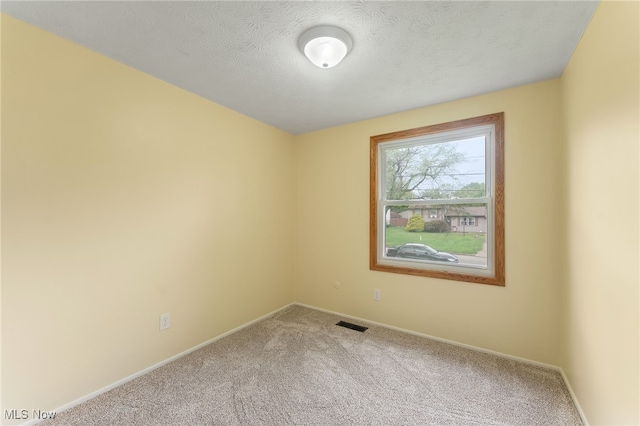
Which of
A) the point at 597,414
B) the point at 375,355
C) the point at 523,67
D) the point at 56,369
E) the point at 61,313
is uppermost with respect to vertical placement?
the point at 523,67

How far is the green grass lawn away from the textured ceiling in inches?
51.3

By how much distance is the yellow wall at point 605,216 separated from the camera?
3.51ft

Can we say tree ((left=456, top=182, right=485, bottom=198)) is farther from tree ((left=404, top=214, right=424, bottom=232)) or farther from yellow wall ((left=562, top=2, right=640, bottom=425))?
yellow wall ((left=562, top=2, right=640, bottom=425))

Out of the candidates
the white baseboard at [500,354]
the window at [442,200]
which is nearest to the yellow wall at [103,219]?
the white baseboard at [500,354]

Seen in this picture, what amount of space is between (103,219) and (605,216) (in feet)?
9.65

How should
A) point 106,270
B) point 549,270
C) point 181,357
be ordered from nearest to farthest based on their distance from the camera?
point 106,270, point 549,270, point 181,357

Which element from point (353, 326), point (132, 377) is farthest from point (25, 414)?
point (353, 326)

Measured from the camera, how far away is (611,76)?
123cm

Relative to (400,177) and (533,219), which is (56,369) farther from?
(533,219)

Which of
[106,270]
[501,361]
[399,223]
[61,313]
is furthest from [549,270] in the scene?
[61,313]

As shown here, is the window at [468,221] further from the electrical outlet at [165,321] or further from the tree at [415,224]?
→ the electrical outlet at [165,321]

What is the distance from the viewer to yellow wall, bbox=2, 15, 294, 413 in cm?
146

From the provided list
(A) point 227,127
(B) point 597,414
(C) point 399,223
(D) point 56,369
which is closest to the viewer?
(B) point 597,414

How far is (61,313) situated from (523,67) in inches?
138
